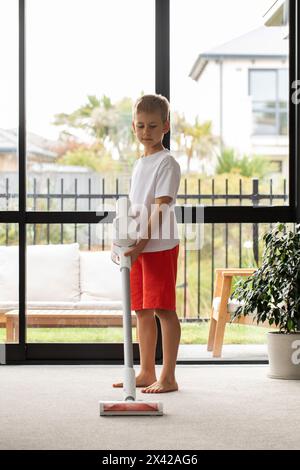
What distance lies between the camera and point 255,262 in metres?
4.99

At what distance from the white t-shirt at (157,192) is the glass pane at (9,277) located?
3.49 ft

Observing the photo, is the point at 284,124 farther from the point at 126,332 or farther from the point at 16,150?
the point at 126,332

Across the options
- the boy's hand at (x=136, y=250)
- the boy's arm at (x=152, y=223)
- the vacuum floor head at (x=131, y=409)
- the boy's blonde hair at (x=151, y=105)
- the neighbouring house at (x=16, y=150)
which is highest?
the boy's blonde hair at (x=151, y=105)

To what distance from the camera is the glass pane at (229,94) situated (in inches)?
193

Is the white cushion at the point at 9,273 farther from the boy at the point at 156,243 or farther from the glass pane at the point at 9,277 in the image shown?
the boy at the point at 156,243

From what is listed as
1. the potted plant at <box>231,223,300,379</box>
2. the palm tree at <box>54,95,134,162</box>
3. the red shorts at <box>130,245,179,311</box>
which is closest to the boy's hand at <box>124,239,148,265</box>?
the red shorts at <box>130,245,179,311</box>

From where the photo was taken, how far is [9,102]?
484 cm

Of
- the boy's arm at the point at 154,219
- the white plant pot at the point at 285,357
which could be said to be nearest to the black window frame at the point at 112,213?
the white plant pot at the point at 285,357

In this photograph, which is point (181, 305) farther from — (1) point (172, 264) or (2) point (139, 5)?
(2) point (139, 5)

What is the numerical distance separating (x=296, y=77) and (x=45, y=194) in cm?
148

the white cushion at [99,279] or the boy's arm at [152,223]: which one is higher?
the boy's arm at [152,223]

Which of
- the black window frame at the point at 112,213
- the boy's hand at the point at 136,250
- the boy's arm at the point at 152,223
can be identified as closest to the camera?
the boy's hand at the point at 136,250
